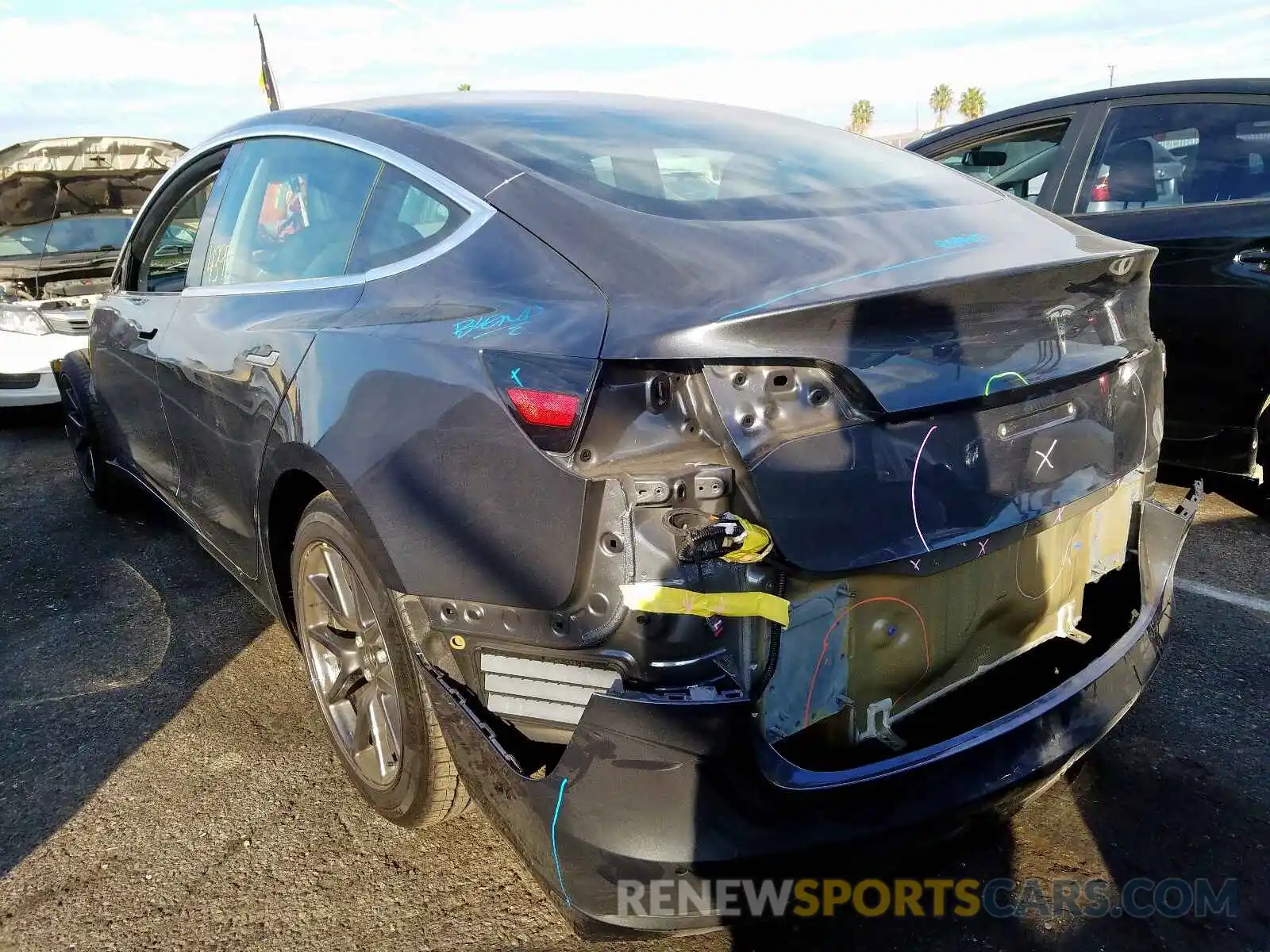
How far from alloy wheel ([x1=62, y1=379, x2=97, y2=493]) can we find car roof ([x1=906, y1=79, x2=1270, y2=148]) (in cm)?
421

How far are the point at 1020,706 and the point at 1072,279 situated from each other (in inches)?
34.2

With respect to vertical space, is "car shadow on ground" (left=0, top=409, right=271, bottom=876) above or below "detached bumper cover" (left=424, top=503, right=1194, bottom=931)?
below

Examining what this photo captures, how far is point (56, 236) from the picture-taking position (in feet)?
25.2

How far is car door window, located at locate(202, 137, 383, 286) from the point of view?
2.50 metres

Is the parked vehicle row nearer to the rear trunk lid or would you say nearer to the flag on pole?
the rear trunk lid

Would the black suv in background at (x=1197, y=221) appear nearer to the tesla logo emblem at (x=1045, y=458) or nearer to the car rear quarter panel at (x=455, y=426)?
the tesla logo emblem at (x=1045, y=458)

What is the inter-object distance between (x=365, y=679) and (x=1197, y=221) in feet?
11.6

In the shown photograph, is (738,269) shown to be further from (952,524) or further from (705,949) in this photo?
(705,949)

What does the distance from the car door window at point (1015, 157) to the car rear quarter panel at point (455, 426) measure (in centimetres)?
314

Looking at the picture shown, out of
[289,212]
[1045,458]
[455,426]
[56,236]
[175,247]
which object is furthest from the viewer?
[56,236]

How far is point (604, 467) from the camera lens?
1.63 m

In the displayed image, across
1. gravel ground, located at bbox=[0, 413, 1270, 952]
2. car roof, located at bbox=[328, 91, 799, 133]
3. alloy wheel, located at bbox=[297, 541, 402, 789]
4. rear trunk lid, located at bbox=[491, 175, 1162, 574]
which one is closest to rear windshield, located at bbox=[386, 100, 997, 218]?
car roof, located at bbox=[328, 91, 799, 133]

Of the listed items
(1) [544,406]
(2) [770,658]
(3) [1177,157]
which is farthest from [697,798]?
(3) [1177,157]

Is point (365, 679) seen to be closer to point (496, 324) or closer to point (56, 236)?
point (496, 324)
